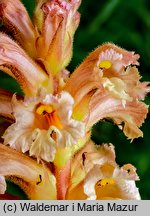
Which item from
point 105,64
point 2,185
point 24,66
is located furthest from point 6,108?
point 105,64

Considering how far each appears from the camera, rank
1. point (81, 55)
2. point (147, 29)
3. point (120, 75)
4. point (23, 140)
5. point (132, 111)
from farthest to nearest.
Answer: point (147, 29)
point (81, 55)
point (132, 111)
point (120, 75)
point (23, 140)

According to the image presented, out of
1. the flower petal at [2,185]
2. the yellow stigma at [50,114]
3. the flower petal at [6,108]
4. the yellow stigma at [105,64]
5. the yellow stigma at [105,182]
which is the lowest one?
the flower petal at [2,185]

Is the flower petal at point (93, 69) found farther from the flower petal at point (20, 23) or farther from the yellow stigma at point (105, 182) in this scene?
→ the yellow stigma at point (105, 182)

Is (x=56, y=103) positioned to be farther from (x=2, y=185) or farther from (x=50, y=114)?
(x=2, y=185)

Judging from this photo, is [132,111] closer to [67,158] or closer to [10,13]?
[67,158]

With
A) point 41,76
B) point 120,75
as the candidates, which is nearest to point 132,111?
point 120,75

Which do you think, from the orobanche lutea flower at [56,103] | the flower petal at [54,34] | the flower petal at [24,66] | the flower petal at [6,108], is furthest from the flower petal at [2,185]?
the flower petal at [54,34]
